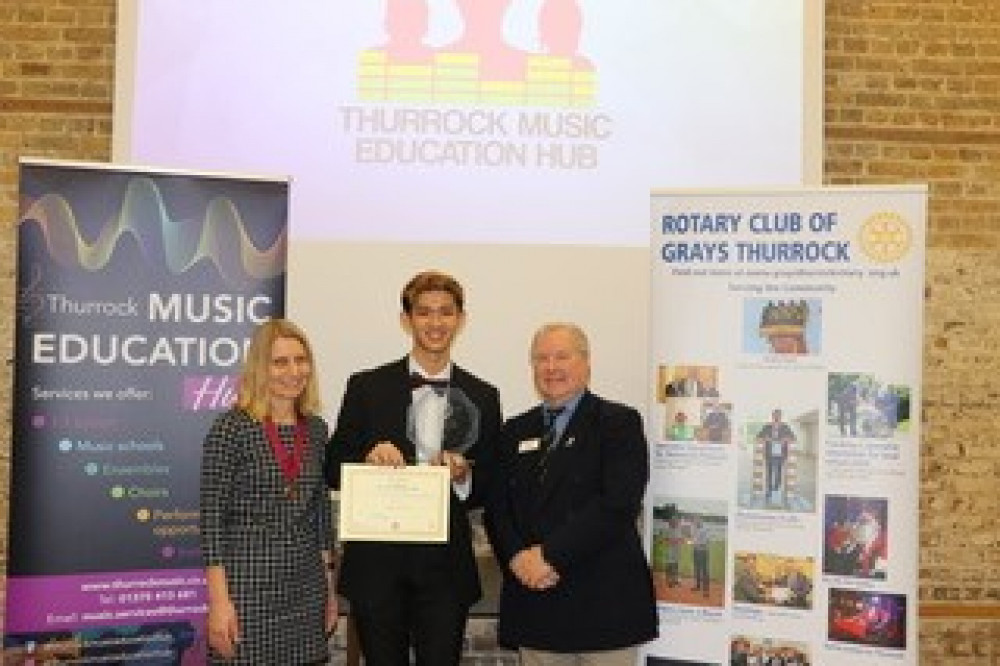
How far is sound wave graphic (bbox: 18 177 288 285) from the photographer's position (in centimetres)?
390

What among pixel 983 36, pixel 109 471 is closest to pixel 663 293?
pixel 109 471

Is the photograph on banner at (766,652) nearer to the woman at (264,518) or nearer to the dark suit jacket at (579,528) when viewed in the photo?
the dark suit jacket at (579,528)

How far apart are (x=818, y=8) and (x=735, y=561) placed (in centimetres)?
262

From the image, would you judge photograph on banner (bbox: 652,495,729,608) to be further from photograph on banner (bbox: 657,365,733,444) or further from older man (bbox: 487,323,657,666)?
older man (bbox: 487,323,657,666)

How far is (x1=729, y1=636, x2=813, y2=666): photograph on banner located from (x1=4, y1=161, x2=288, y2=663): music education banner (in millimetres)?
1846

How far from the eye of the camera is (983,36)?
18.7 feet

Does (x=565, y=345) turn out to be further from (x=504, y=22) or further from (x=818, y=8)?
(x=818, y=8)

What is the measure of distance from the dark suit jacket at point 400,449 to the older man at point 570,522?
87mm

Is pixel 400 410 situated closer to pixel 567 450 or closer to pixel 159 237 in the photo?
pixel 567 450

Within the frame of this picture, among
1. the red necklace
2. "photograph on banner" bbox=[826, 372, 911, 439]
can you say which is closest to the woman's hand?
the red necklace

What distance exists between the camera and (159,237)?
400cm

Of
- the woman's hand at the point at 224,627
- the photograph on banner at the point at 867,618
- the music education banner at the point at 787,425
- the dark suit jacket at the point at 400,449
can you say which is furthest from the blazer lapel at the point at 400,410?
the photograph on banner at the point at 867,618

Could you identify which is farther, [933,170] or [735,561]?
[933,170]

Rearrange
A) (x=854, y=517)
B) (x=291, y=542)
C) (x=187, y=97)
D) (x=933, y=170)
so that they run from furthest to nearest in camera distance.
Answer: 1. (x=933, y=170)
2. (x=187, y=97)
3. (x=854, y=517)
4. (x=291, y=542)
